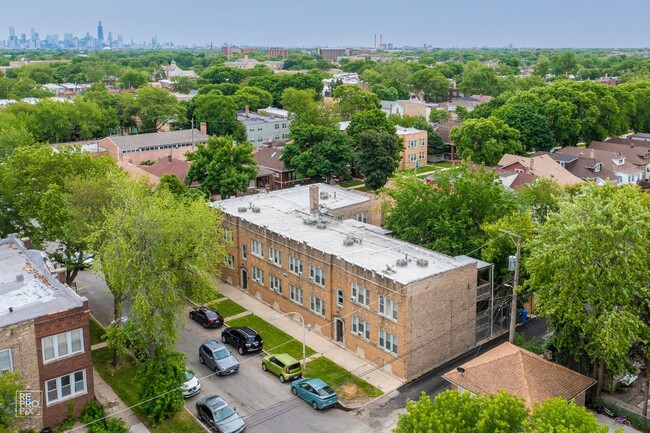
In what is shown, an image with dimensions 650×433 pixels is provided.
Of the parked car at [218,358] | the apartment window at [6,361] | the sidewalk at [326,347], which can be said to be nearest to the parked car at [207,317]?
the sidewalk at [326,347]

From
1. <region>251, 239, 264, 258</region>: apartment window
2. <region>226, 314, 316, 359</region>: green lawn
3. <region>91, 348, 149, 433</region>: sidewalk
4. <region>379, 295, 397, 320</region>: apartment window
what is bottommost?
<region>91, 348, 149, 433</region>: sidewalk

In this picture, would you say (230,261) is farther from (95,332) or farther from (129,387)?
(129,387)

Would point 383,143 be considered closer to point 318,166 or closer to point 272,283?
point 318,166

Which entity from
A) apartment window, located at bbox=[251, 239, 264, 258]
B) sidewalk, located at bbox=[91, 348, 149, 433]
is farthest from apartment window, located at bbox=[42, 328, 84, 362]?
apartment window, located at bbox=[251, 239, 264, 258]

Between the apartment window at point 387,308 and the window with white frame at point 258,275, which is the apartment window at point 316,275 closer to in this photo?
the apartment window at point 387,308

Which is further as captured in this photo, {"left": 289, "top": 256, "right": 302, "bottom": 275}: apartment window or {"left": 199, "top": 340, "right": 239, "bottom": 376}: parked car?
{"left": 289, "top": 256, "right": 302, "bottom": 275}: apartment window

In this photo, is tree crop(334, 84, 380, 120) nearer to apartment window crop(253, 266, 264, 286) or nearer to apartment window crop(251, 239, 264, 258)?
apartment window crop(251, 239, 264, 258)
